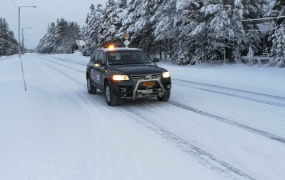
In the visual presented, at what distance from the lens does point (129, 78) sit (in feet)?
26.5

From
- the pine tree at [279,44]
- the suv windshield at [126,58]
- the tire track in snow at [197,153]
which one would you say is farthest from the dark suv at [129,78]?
the pine tree at [279,44]

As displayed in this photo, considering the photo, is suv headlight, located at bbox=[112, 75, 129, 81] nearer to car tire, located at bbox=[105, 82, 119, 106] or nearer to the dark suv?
the dark suv

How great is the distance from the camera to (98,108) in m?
8.20

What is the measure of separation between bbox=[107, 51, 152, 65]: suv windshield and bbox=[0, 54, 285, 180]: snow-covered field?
1.41 meters

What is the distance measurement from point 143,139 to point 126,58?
469 cm

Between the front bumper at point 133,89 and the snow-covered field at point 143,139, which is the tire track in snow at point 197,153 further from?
the front bumper at point 133,89

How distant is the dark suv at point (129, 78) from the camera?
26.5ft

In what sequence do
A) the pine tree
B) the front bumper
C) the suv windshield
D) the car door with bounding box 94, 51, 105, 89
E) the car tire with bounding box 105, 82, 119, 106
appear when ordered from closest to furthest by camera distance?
the front bumper < the car tire with bounding box 105, 82, 119, 106 < the car door with bounding box 94, 51, 105, 89 < the suv windshield < the pine tree

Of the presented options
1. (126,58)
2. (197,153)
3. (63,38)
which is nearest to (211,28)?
(126,58)

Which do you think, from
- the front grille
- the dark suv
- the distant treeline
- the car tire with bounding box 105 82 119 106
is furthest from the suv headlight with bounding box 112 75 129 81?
the distant treeline

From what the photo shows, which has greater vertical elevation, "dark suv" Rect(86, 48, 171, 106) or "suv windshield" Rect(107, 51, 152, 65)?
"suv windshield" Rect(107, 51, 152, 65)

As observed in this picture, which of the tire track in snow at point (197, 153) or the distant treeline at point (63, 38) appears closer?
the tire track in snow at point (197, 153)

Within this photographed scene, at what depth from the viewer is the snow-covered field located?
399cm

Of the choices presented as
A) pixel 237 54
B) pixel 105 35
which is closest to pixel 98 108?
pixel 237 54
